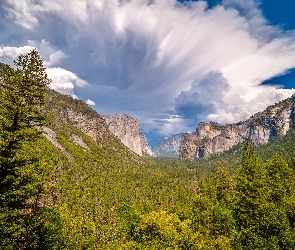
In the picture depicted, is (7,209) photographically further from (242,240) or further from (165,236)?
(242,240)

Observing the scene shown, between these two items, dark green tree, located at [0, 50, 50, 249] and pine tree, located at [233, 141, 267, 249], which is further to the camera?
pine tree, located at [233, 141, 267, 249]

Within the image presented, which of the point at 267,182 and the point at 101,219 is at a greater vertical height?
the point at 267,182

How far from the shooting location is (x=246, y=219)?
38.3 metres

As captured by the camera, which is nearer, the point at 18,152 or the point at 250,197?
the point at 18,152

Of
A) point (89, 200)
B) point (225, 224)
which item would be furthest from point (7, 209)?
point (89, 200)

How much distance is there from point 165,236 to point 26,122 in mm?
23674

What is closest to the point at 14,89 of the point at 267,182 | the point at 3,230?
the point at 3,230

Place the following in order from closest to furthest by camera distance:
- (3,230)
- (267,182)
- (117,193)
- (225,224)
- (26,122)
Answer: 1. (3,230)
2. (26,122)
3. (267,182)
4. (225,224)
5. (117,193)

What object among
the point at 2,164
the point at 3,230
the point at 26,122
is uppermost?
the point at 26,122

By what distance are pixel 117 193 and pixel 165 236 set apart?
121m

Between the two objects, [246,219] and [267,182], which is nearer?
[246,219]

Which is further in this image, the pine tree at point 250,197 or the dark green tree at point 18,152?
the pine tree at point 250,197

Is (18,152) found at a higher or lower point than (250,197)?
higher

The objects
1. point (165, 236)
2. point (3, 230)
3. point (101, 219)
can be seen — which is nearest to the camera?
point (3, 230)
